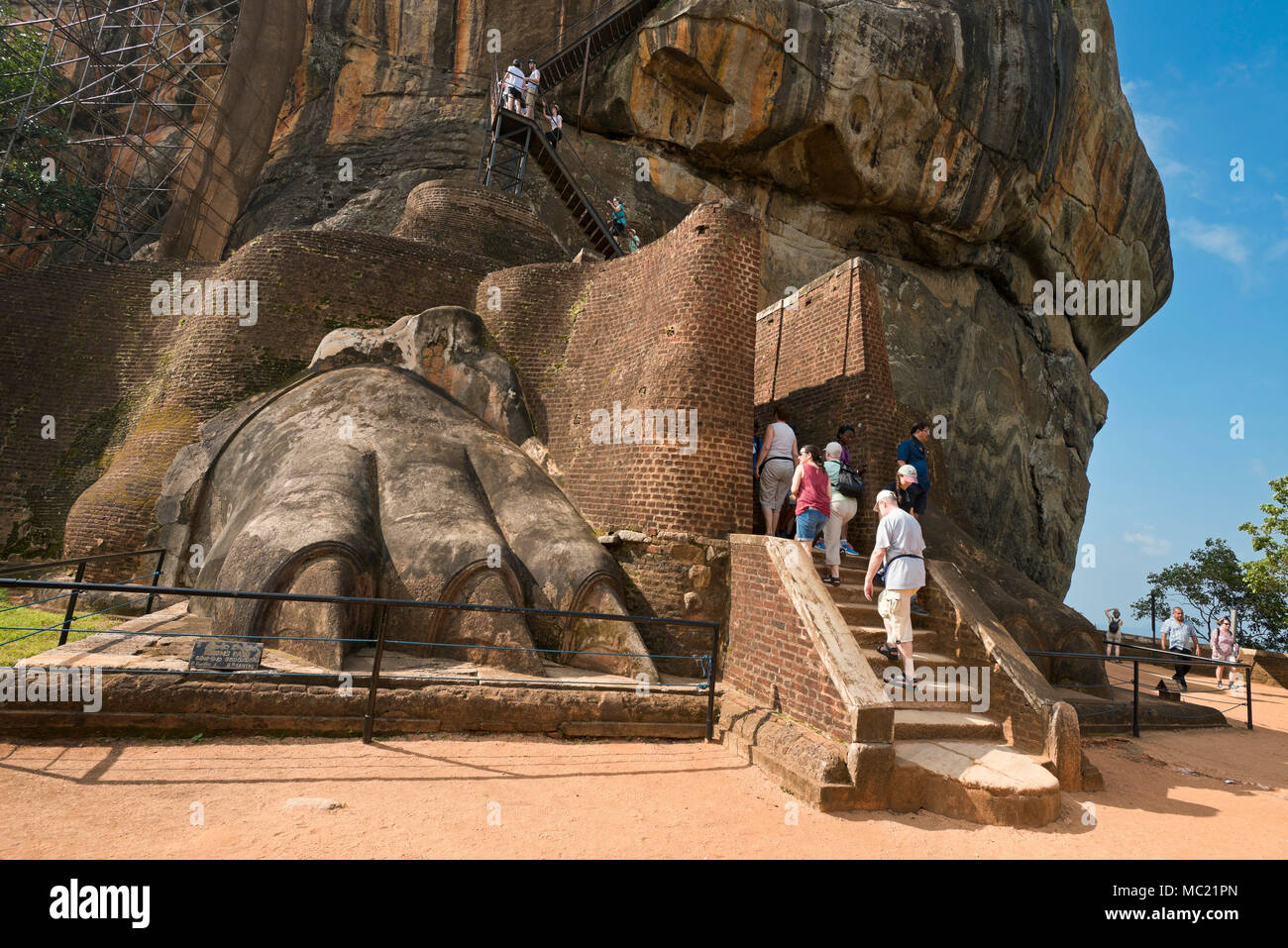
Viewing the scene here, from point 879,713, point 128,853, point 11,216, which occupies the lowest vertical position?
point 128,853

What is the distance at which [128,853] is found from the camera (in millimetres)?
3486

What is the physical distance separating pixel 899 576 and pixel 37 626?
11.0 meters

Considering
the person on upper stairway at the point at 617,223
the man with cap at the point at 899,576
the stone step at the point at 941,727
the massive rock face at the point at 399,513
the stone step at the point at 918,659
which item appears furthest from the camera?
the person on upper stairway at the point at 617,223

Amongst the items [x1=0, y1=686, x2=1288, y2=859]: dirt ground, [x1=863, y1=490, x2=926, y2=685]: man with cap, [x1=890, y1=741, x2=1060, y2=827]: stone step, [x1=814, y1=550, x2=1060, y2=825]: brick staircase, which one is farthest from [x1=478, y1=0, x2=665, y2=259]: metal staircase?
[x1=890, y1=741, x2=1060, y2=827]: stone step

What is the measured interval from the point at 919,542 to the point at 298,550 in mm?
5919

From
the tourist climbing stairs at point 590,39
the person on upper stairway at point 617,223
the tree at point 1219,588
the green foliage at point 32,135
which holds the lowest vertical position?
the tree at point 1219,588

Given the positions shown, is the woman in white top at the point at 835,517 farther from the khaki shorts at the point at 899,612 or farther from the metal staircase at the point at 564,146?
the metal staircase at the point at 564,146

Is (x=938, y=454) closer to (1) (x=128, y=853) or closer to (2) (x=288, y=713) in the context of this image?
(2) (x=288, y=713)

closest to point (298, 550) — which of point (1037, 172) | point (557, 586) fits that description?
point (557, 586)

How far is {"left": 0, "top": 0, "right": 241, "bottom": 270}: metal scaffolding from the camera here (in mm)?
20281

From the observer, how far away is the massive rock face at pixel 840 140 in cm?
2428

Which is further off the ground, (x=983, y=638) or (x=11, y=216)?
(x=11, y=216)

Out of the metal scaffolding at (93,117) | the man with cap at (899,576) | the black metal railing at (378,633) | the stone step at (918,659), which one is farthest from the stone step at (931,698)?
the metal scaffolding at (93,117)

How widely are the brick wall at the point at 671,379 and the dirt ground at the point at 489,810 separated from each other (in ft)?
10.6
